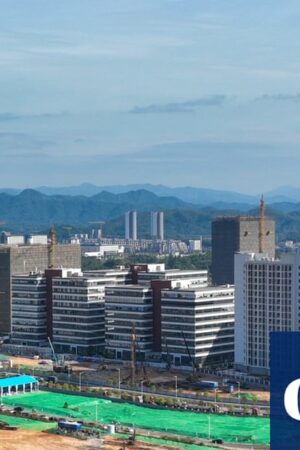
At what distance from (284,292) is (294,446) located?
38388 millimetres

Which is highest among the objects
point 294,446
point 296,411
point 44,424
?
point 296,411

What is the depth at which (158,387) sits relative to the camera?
6309 cm

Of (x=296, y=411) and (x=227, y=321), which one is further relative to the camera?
(x=227, y=321)

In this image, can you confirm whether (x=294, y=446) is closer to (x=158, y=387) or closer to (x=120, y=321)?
(x=158, y=387)

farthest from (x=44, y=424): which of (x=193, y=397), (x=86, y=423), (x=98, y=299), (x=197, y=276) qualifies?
(x=197, y=276)

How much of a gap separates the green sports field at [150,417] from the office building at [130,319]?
11.7 m

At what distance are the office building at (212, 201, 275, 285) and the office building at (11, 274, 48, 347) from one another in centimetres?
3015

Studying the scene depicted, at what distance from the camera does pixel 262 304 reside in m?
66.2

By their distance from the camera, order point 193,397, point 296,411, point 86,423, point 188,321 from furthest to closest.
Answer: point 188,321, point 193,397, point 86,423, point 296,411

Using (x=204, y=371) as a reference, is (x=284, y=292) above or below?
above

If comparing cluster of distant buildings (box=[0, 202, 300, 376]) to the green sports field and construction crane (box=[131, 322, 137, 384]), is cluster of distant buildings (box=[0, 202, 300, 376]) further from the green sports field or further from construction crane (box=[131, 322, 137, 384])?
the green sports field

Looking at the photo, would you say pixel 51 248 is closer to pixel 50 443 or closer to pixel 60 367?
pixel 60 367

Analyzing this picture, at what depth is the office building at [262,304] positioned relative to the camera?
65.0 meters

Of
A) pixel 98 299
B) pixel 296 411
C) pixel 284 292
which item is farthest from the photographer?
pixel 98 299
